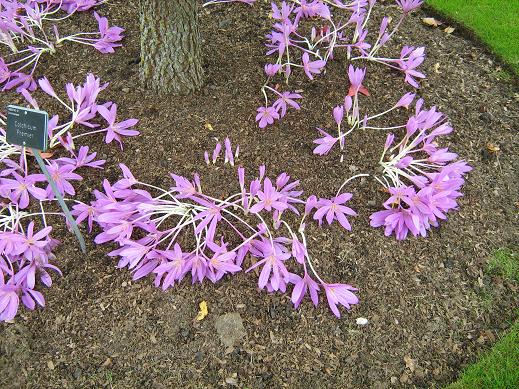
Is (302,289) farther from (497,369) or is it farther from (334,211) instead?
(497,369)

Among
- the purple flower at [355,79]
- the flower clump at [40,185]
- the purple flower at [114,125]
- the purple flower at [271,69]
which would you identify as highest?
the purple flower at [355,79]

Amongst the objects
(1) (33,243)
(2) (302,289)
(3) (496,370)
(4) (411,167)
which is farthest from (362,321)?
(1) (33,243)

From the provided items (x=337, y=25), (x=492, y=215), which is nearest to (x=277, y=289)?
(x=492, y=215)

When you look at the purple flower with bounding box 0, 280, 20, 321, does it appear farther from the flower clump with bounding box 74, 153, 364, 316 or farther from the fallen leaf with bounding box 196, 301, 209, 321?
the fallen leaf with bounding box 196, 301, 209, 321

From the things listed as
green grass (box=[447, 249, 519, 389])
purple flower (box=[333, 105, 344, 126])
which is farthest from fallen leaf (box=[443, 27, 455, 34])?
green grass (box=[447, 249, 519, 389])

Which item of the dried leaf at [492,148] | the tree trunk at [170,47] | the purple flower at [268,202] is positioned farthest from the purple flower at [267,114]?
Answer: the dried leaf at [492,148]

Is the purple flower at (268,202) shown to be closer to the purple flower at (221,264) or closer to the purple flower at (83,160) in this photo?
the purple flower at (221,264)
